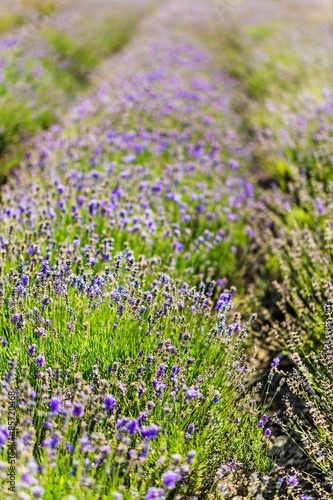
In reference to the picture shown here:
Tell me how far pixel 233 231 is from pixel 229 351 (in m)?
1.79

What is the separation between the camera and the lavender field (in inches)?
75.7

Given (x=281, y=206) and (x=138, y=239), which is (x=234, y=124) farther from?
(x=138, y=239)

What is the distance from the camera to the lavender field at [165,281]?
1922mm

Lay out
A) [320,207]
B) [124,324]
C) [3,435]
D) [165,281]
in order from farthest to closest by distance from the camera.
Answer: [320,207] < [165,281] < [124,324] < [3,435]

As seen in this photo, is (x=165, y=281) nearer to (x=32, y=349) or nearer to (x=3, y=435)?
(x=32, y=349)


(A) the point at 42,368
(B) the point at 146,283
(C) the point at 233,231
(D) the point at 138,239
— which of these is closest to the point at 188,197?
(C) the point at 233,231

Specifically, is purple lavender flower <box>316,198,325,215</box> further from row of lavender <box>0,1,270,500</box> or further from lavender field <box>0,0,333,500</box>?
row of lavender <box>0,1,270,500</box>

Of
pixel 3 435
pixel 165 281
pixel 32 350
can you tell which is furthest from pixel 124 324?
pixel 3 435

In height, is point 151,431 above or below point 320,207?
above

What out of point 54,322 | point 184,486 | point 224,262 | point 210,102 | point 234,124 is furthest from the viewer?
point 210,102

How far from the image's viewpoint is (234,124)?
22.7ft

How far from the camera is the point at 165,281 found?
271 cm

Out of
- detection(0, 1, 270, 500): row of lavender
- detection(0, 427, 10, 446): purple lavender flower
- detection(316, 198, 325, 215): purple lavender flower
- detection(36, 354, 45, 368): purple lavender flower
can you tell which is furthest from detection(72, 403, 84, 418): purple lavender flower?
detection(316, 198, 325, 215): purple lavender flower

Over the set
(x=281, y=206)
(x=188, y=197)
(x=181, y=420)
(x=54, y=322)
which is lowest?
(x=281, y=206)
